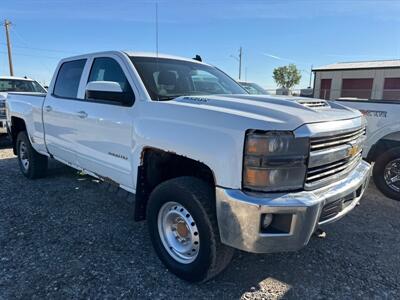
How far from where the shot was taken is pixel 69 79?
4516 mm

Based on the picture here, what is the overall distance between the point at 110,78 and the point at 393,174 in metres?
4.11

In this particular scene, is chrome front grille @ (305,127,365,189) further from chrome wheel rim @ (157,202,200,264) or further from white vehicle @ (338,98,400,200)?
white vehicle @ (338,98,400,200)

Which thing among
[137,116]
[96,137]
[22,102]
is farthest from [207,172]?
[22,102]

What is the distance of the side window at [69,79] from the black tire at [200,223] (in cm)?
217

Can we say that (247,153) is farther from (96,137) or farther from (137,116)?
(96,137)

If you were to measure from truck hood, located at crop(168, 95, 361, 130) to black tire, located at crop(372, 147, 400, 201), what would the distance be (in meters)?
2.24

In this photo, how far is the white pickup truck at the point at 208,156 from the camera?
7.60ft

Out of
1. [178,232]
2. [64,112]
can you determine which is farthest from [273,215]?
[64,112]

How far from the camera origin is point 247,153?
2301 millimetres

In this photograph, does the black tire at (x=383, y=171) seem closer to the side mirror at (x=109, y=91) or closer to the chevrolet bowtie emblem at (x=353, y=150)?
the chevrolet bowtie emblem at (x=353, y=150)

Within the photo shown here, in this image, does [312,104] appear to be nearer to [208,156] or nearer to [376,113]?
[208,156]

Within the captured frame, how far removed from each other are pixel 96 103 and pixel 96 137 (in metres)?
0.37

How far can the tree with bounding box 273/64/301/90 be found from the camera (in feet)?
197

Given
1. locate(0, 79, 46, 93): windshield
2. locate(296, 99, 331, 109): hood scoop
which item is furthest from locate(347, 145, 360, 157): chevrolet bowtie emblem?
locate(0, 79, 46, 93): windshield
